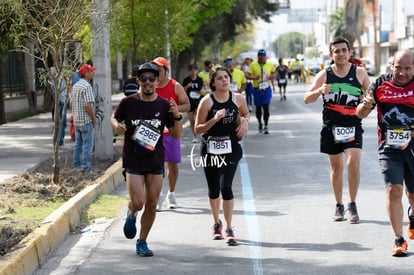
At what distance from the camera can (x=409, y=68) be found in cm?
760

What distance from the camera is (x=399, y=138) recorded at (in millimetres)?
7801

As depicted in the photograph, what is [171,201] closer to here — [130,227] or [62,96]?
[130,227]

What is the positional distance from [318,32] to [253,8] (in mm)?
144244

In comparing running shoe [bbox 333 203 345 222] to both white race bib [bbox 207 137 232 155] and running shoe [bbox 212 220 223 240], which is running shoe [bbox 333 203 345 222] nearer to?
running shoe [bbox 212 220 223 240]

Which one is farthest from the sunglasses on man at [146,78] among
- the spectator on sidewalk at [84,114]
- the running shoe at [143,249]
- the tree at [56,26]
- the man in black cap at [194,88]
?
the man in black cap at [194,88]

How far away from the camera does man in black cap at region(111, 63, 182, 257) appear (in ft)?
26.3

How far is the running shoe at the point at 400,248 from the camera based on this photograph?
302 inches

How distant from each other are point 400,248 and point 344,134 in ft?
6.65

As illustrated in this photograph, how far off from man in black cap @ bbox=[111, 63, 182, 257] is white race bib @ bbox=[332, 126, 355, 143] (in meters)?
2.09

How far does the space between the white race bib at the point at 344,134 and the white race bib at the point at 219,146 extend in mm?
1427

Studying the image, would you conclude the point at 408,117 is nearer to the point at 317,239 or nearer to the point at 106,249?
the point at 317,239

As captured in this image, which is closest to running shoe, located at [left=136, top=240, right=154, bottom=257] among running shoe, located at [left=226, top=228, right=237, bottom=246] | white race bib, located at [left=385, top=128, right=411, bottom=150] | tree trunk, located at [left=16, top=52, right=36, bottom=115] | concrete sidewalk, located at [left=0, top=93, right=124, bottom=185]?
running shoe, located at [left=226, top=228, right=237, bottom=246]

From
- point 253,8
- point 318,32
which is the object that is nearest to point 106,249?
point 253,8

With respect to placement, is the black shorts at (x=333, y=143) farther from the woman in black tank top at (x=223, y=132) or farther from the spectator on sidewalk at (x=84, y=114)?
the spectator on sidewalk at (x=84, y=114)
